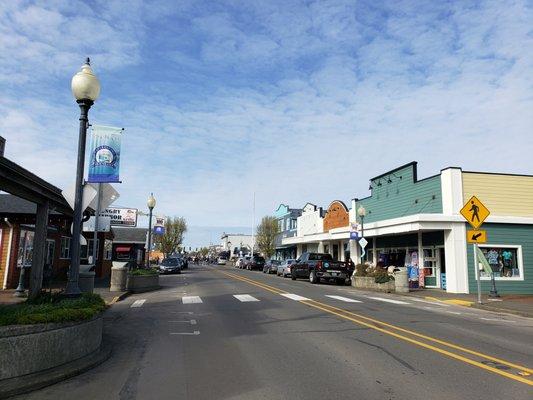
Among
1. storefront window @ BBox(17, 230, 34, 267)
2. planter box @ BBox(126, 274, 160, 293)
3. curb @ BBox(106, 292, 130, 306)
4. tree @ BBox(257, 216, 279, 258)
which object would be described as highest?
tree @ BBox(257, 216, 279, 258)

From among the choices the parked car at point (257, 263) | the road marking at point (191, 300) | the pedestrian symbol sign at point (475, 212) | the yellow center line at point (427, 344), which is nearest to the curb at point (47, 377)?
the yellow center line at point (427, 344)

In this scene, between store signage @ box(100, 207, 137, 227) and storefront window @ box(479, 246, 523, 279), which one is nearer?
storefront window @ box(479, 246, 523, 279)

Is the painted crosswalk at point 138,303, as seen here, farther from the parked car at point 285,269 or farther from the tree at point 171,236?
the tree at point 171,236

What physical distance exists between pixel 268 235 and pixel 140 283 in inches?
1985

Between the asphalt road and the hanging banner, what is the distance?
3.68m

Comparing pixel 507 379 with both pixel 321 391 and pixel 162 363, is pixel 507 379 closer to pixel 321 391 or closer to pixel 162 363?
pixel 321 391

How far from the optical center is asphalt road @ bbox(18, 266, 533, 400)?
6270 mm

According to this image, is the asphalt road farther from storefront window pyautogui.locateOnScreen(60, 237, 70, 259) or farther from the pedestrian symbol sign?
storefront window pyautogui.locateOnScreen(60, 237, 70, 259)

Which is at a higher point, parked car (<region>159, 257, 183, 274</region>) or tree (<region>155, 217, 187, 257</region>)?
tree (<region>155, 217, 187, 257</region>)

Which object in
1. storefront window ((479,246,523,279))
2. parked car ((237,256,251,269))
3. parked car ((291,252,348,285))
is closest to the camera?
storefront window ((479,246,523,279))

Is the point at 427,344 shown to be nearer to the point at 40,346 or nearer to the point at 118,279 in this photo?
the point at 40,346

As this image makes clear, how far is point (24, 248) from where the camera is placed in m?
22.0

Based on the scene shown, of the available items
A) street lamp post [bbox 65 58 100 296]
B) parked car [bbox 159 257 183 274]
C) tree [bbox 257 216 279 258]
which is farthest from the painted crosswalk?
tree [bbox 257 216 279 258]

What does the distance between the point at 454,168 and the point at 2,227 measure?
72.7ft
